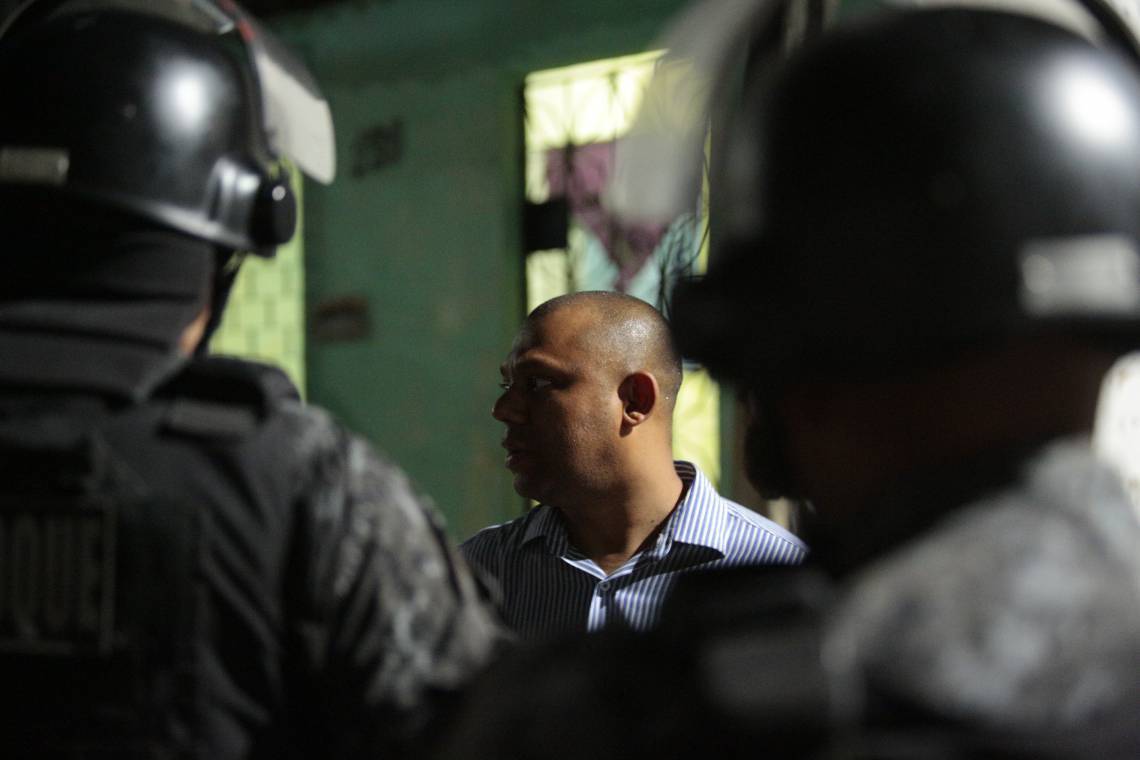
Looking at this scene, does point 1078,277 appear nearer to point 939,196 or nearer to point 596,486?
point 939,196

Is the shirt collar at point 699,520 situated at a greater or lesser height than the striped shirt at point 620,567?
greater

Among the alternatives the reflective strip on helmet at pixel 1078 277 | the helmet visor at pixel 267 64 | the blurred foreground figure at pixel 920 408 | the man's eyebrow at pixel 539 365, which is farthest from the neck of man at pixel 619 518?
the reflective strip on helmet at pixel 1078 277

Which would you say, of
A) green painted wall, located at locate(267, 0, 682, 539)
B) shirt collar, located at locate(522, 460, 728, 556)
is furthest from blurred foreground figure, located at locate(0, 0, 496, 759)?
green painted wall, located at locate(267, 0, 682, 539)

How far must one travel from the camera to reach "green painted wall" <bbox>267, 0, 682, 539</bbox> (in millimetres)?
5855

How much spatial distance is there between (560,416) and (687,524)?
411 mm

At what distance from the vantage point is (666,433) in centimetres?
311

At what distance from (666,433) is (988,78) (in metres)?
2.07

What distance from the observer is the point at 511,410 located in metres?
2.99

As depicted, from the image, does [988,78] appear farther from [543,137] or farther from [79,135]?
[543,137]

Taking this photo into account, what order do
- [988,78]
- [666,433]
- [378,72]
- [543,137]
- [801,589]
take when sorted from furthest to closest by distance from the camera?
[378,72] → [543,137] → [666,433] → [988,78] → [801,589]

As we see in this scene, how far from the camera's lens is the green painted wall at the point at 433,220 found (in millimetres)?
5855

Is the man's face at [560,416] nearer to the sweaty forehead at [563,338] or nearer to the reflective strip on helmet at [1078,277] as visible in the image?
the sweaty forehead at [563,338]

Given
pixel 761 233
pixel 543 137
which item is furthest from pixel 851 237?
pixel 543 137

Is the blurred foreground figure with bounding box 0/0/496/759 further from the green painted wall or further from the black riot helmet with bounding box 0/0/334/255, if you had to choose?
the green painted wall
